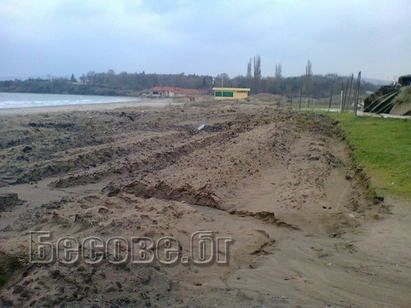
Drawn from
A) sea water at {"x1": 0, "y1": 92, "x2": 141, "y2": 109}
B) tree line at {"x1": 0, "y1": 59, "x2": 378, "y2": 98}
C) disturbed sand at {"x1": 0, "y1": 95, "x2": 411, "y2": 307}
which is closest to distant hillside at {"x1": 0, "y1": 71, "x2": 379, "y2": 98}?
tree line at {"x1": 0, "y1": 59, "x2": 378, "y2": 98}

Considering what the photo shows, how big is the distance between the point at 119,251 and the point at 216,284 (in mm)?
1288

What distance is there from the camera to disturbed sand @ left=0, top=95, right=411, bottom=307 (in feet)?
16.3

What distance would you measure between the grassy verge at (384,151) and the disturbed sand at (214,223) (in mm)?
526

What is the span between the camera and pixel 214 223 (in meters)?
7.93

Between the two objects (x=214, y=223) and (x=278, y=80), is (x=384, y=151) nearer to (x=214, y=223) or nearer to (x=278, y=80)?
(x=214, y=223)

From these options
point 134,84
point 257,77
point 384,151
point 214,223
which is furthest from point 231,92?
point 214,223

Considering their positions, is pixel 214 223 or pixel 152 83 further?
pixel 152 83

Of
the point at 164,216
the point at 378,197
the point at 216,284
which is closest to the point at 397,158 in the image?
the point at 378,197

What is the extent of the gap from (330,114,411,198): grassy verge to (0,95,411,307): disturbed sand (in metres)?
0.53

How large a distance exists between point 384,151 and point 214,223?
783cm

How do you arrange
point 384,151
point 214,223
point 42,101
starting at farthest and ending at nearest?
point 42,101 → point 384,151 → point 214,223

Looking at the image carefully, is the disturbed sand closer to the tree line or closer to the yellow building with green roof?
the yellow building with green roof

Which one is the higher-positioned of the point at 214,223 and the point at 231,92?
the point at 214,223

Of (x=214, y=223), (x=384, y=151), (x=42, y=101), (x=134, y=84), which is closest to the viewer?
(x=214, y=223)
